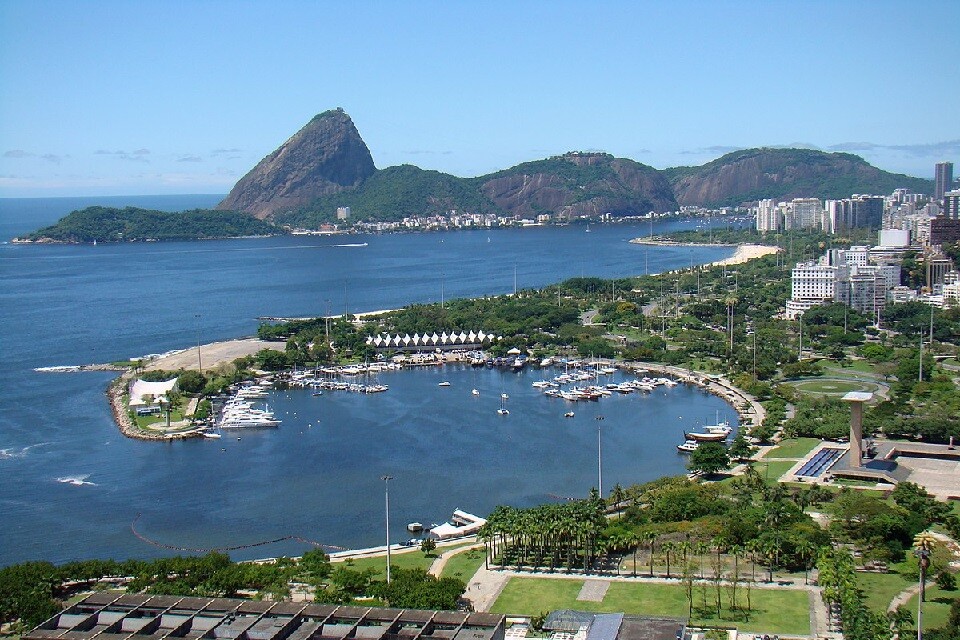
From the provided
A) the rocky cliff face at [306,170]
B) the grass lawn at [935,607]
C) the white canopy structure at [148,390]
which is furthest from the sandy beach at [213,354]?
the rocky cliff face at [306,170]

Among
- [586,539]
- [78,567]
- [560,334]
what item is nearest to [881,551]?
[586,539]

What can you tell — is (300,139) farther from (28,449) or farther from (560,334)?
(28,449)

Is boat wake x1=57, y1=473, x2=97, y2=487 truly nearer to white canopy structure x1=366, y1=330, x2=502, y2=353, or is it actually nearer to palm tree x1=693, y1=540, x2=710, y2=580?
palm tree x1=693, y1=540, x2=710, y2=580

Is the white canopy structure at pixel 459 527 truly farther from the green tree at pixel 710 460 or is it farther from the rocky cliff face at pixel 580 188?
the rocky cliff face at pixel 580 188

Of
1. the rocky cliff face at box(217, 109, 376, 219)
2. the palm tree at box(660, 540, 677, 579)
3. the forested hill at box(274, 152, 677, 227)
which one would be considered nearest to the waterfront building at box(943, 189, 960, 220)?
the forested hill at box(274, 152, 677, 227)

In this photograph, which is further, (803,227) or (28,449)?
(803,227)

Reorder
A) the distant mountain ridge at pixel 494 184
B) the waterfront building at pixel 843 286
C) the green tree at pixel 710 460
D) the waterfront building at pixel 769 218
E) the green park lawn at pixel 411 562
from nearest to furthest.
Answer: the green park lawn at pixel 411 562
the green tree at pixel 710 460
the waterfront building at pixel 843 286
the waterfront building at pixel 769 218
the distant mountain ridge at pixel 494 184
